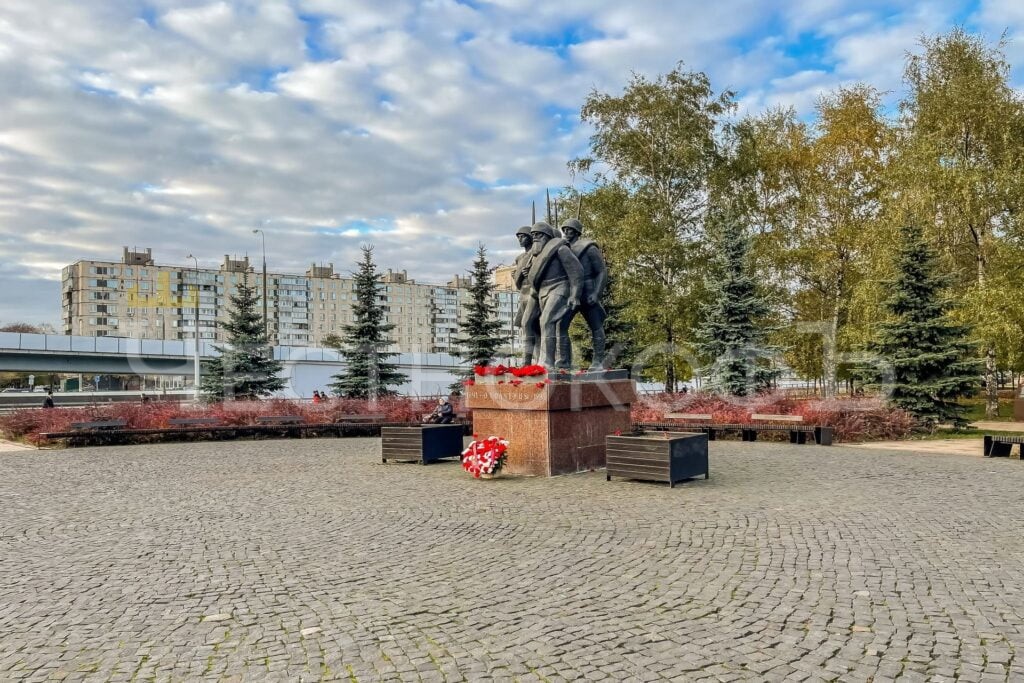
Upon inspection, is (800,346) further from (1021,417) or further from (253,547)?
(253,547)

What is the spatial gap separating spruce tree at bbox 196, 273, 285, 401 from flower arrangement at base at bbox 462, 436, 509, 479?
1784 centimetres

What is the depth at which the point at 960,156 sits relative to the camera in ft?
84.5

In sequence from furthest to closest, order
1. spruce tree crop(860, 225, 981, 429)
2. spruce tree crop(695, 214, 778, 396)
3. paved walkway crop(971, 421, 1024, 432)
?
spruce tree crop(695, 214, 778, 396), paved walkway crop(971, 421, 1024, 432), spruce tree crop(860, 225, 981, 429)

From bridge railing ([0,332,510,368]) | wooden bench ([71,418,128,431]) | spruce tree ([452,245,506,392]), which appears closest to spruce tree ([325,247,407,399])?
spruce tree ([452,245,506,392])

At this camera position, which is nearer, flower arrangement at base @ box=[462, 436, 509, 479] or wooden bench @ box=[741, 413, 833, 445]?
flower arrangement at base @ box=[462, 436, 509, 479]

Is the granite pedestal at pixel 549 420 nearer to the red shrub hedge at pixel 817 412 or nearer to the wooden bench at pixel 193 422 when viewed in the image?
the red shrub hedge at pixel 817 412

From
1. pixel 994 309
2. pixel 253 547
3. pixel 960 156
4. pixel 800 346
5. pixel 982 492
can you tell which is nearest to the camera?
pixel 253 547

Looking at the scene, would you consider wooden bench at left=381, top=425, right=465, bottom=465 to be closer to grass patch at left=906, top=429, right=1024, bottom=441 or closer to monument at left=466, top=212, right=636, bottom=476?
monument at left=466, top=212, right=636, bottom=476

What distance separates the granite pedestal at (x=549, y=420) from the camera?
10.7 metres

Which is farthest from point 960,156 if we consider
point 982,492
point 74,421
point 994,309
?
point 74,421

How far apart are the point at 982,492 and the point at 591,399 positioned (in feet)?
17.1

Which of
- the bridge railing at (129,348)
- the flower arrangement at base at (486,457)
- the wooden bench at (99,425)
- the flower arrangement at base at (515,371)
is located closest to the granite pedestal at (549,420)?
the flower arrangement at base at (515,371)

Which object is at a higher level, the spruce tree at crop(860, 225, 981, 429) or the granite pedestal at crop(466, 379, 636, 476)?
the spruce tree at crop(860, 225, 981, 429)

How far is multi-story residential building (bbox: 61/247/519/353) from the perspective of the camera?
304ft
